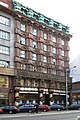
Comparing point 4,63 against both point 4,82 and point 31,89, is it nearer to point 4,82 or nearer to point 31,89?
point 4,82

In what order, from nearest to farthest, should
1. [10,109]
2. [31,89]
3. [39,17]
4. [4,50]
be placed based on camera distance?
[10,109] < [4,50] < [31,89] < [39,17]

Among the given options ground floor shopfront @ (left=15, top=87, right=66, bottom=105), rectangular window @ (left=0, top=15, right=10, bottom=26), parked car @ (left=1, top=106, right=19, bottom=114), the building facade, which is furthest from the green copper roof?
parked car @ (left=1, top=106, right=19, bottom=114)

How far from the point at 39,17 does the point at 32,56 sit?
958cm

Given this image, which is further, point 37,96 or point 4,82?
point 37,96

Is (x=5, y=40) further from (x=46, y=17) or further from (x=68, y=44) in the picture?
(x=68, y=44)

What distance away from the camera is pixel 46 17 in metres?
81.8

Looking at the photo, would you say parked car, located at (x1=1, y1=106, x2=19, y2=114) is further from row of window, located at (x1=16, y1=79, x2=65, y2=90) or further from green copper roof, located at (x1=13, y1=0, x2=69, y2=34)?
green copper roof, located at (x1=13, y1=0, x2=69, y2=34)

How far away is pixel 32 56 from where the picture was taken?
7619 centimetres

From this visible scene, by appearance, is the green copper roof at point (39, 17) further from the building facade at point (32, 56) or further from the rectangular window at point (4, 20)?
the rectangular window at point (4, 20)

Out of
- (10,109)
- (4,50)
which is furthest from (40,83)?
(10,109)

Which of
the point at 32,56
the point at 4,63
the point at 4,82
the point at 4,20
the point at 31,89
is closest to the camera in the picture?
the point at 4,82

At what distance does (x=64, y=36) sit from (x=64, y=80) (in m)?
11.3

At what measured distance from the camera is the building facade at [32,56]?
226ft

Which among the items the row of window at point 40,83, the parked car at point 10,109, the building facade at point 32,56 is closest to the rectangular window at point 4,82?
the building facade at point 32,56
